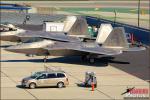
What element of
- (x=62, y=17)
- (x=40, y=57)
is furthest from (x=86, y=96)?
(x=62, y=17)

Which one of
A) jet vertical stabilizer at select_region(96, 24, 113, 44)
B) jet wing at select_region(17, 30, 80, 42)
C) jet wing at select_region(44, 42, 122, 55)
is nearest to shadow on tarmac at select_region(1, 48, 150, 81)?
jet wing at select_region(44, 42, 122, 55)

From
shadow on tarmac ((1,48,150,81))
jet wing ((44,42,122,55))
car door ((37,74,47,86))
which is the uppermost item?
jet wing ((44,42,122,55))

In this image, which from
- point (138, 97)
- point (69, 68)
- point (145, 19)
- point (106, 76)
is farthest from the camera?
point (145, 19)

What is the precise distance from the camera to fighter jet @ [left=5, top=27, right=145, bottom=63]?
63.2 metres

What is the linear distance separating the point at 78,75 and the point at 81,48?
879 cm

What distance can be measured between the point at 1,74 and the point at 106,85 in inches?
428

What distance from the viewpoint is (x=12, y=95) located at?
148 ft

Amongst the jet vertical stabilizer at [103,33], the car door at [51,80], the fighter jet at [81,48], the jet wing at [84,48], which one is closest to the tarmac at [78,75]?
the car door at [51,80]

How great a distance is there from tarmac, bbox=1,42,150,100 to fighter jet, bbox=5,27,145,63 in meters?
1.07

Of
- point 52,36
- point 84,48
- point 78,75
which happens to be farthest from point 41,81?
point 52,36

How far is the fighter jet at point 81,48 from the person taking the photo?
63250mm

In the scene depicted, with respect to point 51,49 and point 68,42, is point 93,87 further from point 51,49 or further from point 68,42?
point 68,42

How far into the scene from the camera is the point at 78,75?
183 ft

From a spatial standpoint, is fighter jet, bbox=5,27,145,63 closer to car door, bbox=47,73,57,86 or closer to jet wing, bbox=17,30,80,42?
jet wing, bbox=17,30,80,42
